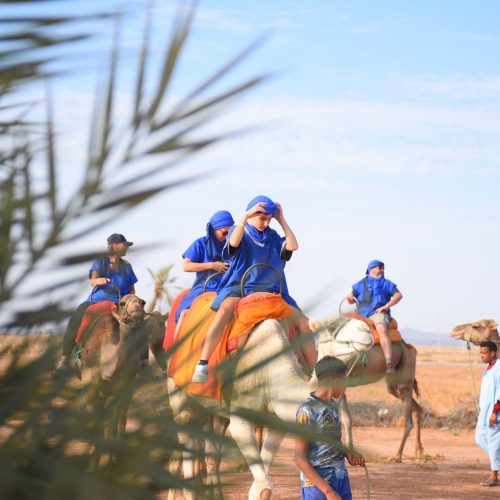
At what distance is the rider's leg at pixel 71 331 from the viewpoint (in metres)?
1.00

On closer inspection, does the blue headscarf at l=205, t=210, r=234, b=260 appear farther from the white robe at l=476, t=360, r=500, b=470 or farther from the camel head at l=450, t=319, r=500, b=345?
the camel head at l=450, t=319, r=500, b=345

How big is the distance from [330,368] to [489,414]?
793 cm

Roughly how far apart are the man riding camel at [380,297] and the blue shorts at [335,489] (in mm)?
8223

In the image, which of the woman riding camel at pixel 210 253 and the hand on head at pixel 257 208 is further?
the woman riding camel at pixel 210 253

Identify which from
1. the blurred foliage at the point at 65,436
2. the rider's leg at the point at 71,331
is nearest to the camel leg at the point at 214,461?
the blurred foliage at the point at 65,436

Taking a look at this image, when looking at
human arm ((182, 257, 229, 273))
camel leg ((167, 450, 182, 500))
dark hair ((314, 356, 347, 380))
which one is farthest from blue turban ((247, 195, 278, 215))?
camel leg ((167, 450, 182, 500))

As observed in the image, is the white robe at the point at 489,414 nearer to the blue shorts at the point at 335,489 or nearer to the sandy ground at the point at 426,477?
the sandy ground at the point at 426,477

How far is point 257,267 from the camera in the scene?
9047mm

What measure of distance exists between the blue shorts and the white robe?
7.03 metres

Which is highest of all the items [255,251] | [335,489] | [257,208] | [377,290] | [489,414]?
[257,208]

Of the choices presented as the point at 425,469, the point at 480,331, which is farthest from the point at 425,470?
the point at 480,331

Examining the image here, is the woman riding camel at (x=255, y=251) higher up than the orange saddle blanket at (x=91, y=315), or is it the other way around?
the woman riding camel at (x=255, y=251)

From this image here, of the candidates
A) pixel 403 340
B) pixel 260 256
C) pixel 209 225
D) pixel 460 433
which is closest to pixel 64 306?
pixel 260 256

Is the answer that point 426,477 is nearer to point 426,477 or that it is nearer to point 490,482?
point 426,477
